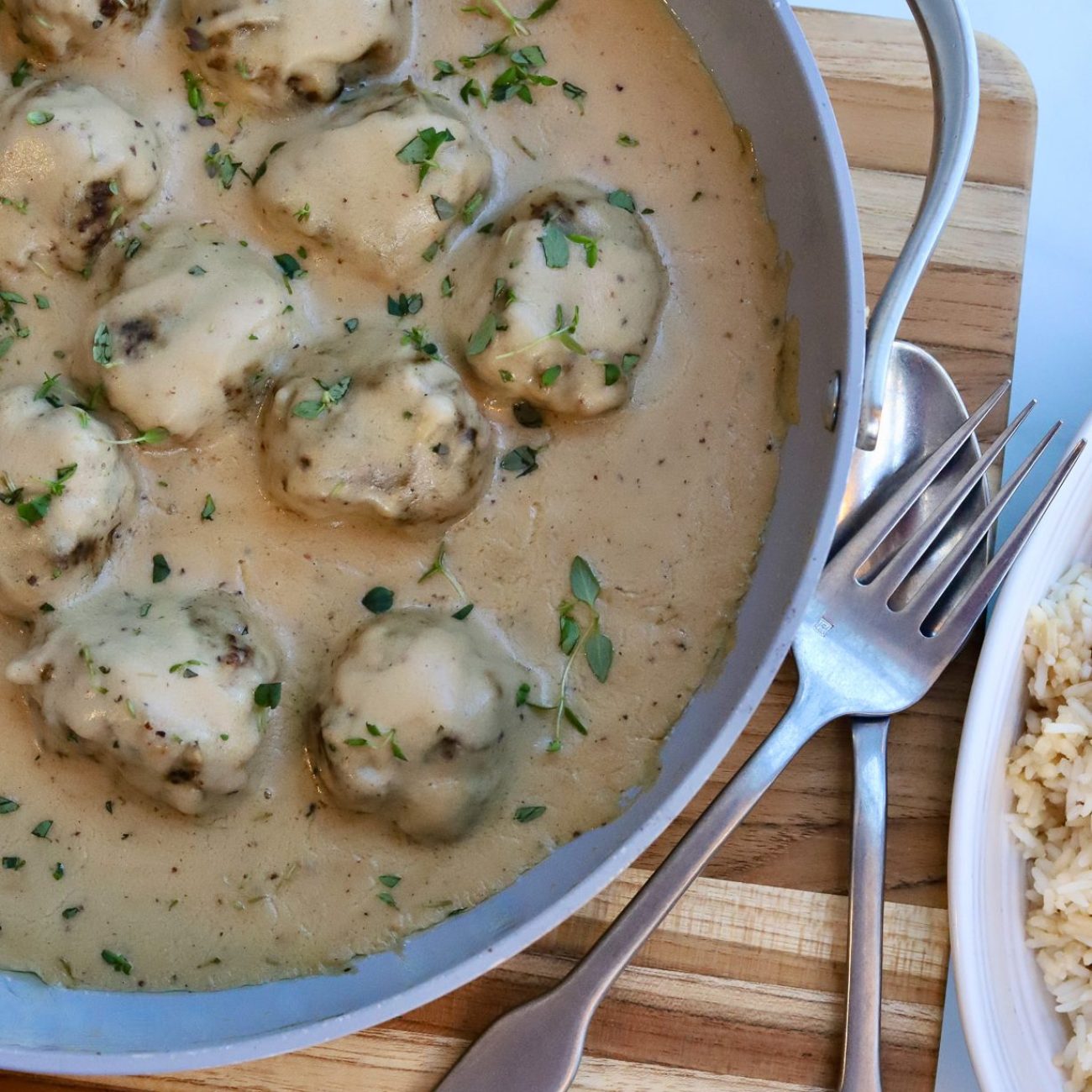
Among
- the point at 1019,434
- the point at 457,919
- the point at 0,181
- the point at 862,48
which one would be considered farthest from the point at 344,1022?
the point at 862,48

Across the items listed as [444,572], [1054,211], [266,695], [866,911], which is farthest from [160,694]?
[1054,211]

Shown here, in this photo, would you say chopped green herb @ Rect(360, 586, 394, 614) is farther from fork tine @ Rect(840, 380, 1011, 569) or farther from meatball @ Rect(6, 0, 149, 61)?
meatball @ Rect(6, 0, 149, 61)

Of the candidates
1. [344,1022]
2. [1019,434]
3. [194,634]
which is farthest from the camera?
[1019,434]

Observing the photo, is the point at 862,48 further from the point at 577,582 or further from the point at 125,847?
the point at 125,847

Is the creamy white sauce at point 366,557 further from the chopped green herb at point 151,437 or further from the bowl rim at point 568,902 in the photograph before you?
the bowl rim at point 568,902

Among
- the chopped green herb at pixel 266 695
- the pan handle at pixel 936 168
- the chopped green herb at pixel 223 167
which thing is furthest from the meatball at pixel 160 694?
the pan handle at pixel 936 168

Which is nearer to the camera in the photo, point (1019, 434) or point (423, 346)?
point (423, 346)

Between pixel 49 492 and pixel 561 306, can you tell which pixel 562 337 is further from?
pixel 49 492
